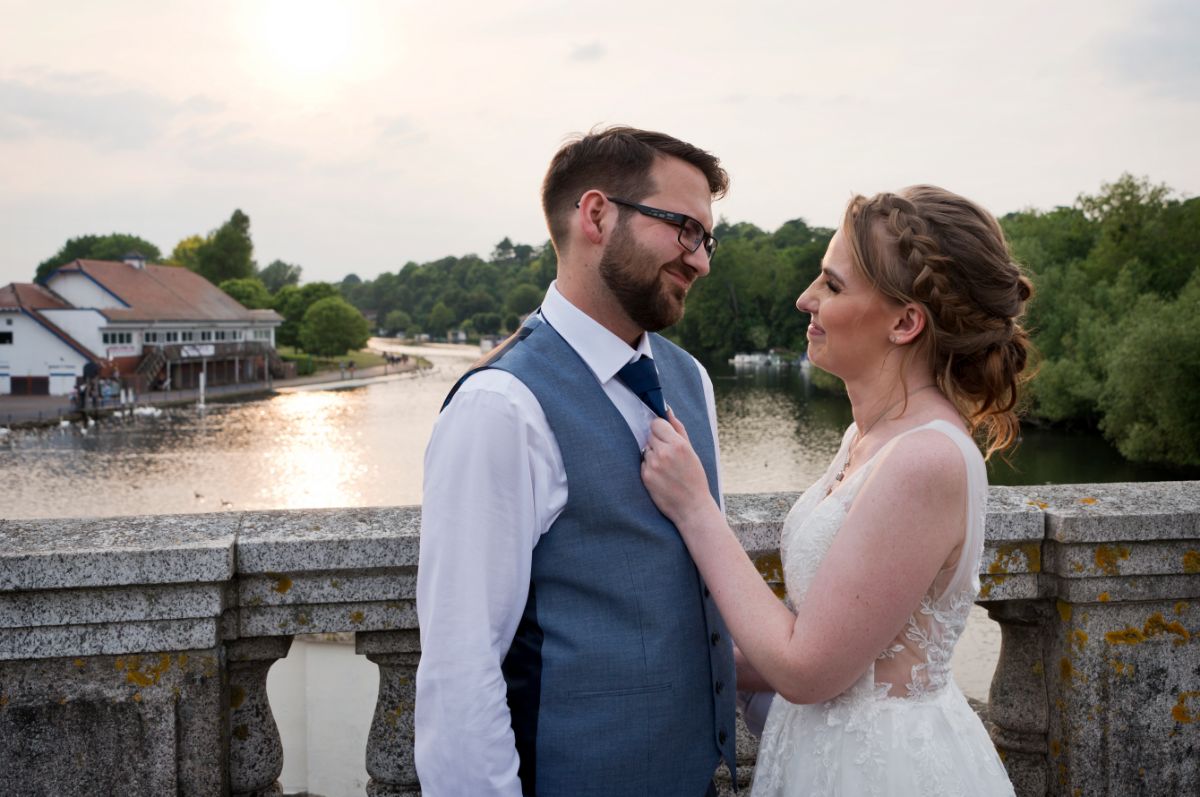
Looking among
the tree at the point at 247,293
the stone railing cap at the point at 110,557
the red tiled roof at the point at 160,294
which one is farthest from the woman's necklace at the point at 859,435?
the tree at the point at 247,293

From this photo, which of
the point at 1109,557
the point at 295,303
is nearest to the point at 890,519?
the point at 1109,557

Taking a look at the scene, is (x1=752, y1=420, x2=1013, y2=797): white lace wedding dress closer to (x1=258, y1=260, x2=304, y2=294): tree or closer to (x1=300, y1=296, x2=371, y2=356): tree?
(x1=300, y1=296, x2=371, y2=356): tree

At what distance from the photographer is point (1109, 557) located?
2420 millimetres

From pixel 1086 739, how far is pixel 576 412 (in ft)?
5.33

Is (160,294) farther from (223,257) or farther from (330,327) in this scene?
(223,257)

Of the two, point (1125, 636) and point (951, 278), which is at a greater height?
point (951, 278)

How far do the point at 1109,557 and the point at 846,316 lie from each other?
1.11 meters

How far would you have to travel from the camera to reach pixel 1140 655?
97.0 inches

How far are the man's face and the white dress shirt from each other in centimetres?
32

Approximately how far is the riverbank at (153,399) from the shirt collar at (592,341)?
4478cm

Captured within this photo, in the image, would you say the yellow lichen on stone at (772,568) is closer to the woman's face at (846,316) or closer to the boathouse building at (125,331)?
the woman's face at (846,316)

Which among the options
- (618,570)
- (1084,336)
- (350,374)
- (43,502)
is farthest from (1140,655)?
(350,374)

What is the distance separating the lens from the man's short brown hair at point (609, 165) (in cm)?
180

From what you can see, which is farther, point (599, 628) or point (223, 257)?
point (223, 257)
